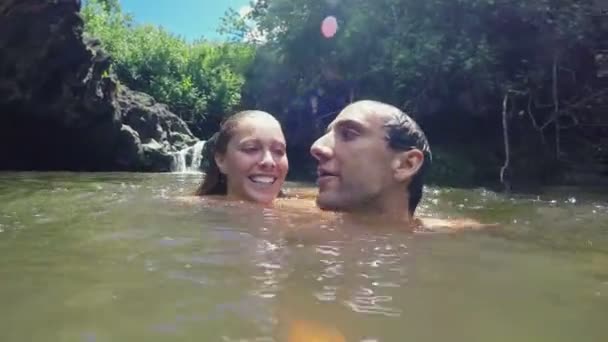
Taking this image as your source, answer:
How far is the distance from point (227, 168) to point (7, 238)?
2094mm

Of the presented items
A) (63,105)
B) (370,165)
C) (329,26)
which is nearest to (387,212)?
(370,165)

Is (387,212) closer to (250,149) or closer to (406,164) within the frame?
(406,164)

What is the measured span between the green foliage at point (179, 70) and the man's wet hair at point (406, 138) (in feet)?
64.8

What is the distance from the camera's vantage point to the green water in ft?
5.22

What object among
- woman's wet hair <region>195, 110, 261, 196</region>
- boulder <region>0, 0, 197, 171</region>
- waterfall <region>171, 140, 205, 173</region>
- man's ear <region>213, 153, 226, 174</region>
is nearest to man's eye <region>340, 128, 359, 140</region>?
woman's wet hair <region>195, 110, 261, 196</region>

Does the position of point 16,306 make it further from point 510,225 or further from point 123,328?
point 510,225

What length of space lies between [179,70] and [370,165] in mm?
23643

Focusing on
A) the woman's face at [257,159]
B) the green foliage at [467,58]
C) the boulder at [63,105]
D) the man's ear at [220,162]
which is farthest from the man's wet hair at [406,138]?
the boulder at [63,105]

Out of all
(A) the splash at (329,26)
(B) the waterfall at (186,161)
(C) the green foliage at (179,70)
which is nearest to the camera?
(A) the splash at (329,26)

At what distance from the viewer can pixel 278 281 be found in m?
2.10

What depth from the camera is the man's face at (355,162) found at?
12.4 feet

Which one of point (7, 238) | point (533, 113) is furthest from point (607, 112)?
point (7, 238)

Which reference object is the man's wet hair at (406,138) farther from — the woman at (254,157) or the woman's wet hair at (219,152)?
the woman's wet hair at (219,152)

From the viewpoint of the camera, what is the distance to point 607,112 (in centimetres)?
1301
